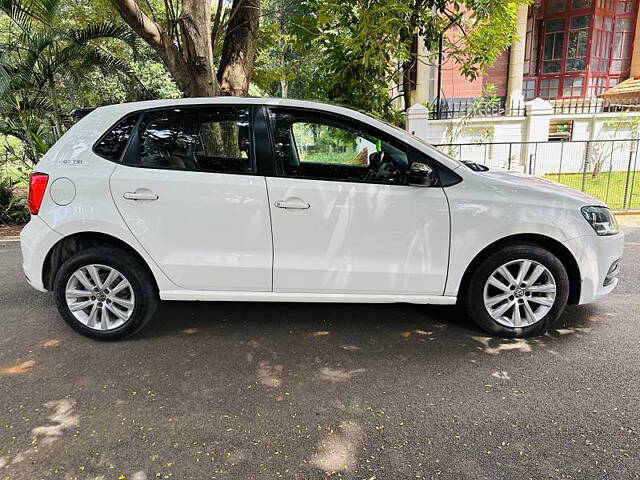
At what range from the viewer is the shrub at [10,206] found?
912cm

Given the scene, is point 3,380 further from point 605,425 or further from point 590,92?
point 590,92

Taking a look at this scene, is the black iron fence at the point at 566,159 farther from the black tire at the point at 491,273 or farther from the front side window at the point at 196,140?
the front side window at the point at 196,140

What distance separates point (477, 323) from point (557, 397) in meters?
0.93

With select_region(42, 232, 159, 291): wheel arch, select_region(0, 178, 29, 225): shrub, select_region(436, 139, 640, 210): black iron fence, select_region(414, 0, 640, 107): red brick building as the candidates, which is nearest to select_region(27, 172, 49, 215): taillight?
select_region(42, 232, 159, 291): wheel arch

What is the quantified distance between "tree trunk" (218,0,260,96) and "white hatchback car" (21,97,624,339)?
3.79 m

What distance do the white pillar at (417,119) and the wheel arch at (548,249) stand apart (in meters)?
8.58

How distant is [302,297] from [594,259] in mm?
2279

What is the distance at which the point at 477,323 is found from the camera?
3.85 meters

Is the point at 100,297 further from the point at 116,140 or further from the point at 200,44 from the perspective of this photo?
the point at 200,44

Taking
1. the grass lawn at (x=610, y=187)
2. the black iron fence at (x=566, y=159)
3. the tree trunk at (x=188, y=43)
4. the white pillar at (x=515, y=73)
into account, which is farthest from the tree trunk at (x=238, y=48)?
the white pillar at (x=515, y=73)

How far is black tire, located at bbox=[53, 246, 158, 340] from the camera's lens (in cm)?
377

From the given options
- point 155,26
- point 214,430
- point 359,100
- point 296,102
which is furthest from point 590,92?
point 214,430

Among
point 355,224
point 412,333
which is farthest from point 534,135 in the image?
point 355,224

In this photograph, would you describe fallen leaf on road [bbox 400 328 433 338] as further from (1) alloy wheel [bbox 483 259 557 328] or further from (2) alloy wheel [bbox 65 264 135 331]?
(2) alloy wheel [bbox 65 264 135 331]
